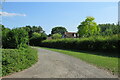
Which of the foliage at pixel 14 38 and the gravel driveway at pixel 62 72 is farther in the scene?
the foliage at pixel 14 38

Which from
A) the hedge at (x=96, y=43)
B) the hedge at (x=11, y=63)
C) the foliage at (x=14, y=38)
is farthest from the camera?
the hedge at (x=96, y=43)

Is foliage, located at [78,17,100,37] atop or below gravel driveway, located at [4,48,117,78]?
atop

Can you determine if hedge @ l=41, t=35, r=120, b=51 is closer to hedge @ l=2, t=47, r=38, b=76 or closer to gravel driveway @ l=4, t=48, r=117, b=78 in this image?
gravel driveway @ l=4, t=48, r=117, b=78

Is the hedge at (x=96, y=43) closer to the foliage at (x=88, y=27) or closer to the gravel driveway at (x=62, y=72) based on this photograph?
the gravel driveway at (x=62, y=72)

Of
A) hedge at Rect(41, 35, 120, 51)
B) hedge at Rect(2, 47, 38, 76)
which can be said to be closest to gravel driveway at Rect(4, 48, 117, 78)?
hedge at Rect(2, 47, 38, 76)

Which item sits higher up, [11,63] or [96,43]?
[96,43]

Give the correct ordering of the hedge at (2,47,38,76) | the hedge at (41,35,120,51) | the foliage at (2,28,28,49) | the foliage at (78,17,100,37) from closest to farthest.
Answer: the hedge at (2,47,38,76) → the foliage at (2,28,28,49) → the hedge at (41,35,120,51) → the foliage at (78,17,100,37)

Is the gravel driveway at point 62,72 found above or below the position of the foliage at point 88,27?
below

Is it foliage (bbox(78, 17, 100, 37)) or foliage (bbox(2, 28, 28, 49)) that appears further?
foliage (bbox(78, 17, 100, 37))

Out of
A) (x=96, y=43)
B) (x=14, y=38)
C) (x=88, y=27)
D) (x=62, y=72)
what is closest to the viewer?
(x=62, y=72)

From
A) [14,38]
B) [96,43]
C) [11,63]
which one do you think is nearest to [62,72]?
[11,63]

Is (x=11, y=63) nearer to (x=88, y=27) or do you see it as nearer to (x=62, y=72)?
(x=62, y=72)

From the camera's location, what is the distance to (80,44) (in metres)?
22.7

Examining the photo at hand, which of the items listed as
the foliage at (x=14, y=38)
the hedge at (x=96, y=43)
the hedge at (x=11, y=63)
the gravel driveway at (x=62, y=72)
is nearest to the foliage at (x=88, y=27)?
the hedge at (x=96, y=43)
